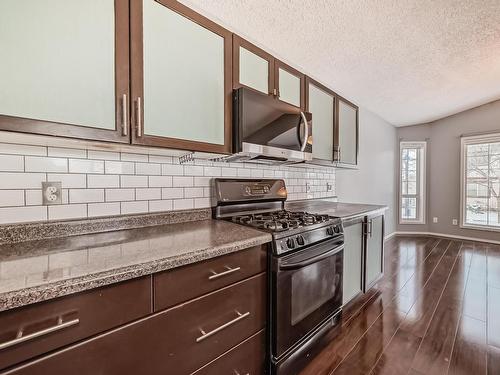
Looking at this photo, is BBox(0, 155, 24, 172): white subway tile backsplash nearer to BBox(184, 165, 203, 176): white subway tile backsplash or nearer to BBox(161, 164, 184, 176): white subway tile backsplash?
BBox(161, 164, 184, 176): white subway tile backsplash

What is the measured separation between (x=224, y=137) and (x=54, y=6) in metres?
0.90

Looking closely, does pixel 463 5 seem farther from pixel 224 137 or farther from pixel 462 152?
pixel 462 152

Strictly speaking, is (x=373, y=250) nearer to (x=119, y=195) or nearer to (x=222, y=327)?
(x=222, y=327)

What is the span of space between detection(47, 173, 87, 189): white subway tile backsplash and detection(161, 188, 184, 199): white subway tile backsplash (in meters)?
0.43

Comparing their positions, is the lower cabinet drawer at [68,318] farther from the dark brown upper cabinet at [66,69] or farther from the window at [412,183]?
the window at [412,183]

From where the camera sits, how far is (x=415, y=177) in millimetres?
5348

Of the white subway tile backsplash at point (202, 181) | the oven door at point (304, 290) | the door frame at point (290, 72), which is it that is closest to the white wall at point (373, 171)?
the door frame at point (290, 72)

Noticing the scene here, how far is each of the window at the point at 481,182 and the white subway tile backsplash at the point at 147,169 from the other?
18.7 feet

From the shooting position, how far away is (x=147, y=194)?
4.91 ft

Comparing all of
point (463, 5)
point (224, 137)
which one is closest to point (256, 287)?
point (224, 137)

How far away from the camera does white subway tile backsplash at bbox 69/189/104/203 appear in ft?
4.06

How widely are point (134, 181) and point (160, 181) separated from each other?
0.51 ft

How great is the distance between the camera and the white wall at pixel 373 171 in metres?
3.75

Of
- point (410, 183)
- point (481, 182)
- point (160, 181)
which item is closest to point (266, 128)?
point (160, 181)
